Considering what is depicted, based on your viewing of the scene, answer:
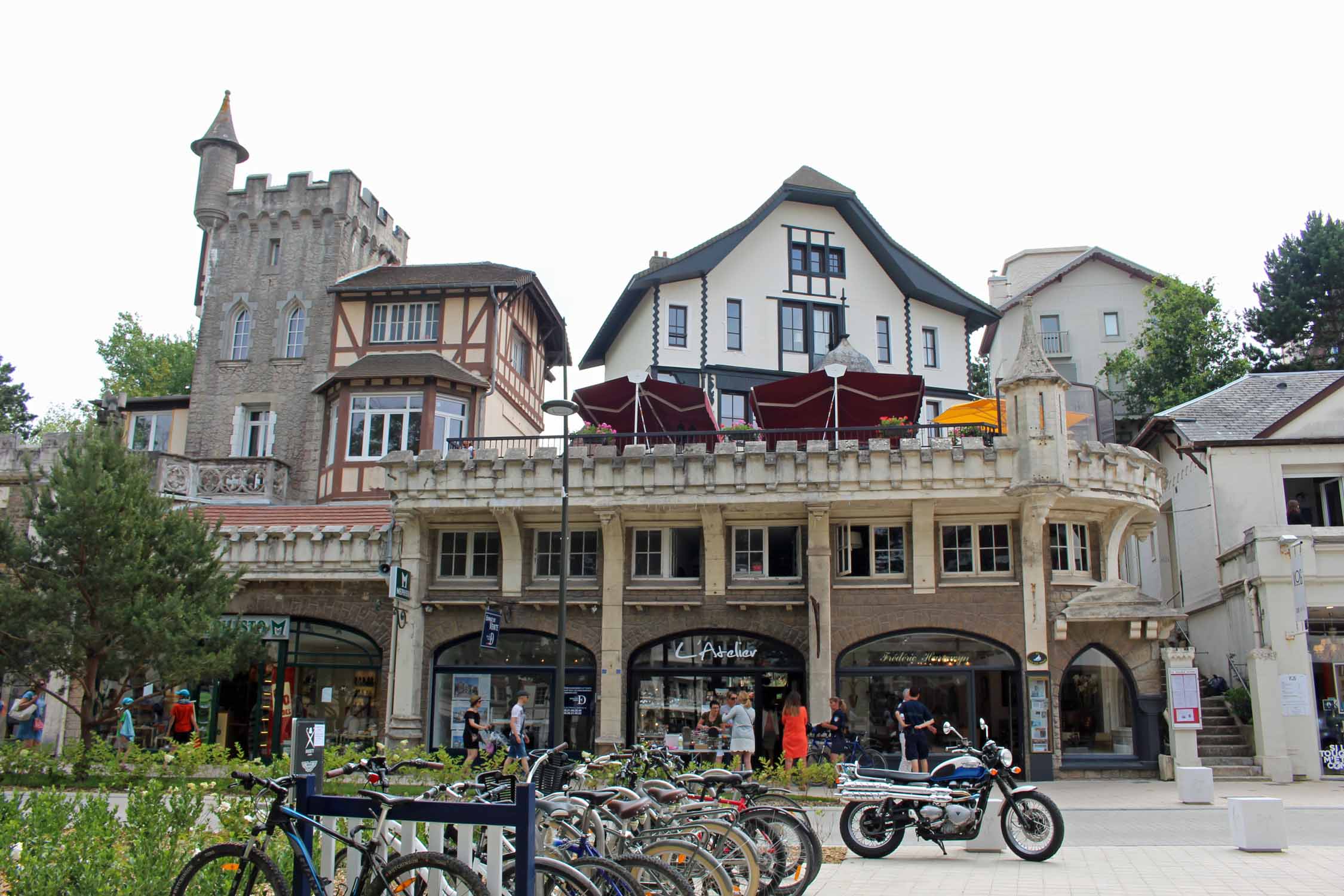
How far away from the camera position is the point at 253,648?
72.6ft

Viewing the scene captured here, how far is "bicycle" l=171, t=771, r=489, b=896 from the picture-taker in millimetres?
5754

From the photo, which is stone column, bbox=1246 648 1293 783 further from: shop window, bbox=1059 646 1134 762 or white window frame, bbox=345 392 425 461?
white window frame, bbox=345 392 425 461

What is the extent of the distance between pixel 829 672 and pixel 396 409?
1340 cm

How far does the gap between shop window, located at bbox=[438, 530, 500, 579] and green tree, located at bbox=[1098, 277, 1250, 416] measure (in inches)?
959

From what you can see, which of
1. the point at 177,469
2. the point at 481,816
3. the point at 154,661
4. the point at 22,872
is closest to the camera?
the point at 481,816

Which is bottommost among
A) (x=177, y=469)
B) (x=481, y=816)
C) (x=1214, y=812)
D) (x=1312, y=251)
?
(x=1214, y=812)

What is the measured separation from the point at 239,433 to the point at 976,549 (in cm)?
2027

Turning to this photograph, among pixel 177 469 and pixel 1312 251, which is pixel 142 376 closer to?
pixel 177 469

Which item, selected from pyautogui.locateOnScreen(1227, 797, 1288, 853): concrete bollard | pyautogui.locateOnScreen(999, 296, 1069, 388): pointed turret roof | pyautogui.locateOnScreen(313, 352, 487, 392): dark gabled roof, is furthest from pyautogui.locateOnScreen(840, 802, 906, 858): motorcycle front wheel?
pyautogui.locateOnScreen(313, 352, 487, 392): dark gabled roof

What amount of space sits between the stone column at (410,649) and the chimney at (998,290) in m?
30.6

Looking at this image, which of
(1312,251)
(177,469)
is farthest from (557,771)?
(1312,251)

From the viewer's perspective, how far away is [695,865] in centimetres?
734

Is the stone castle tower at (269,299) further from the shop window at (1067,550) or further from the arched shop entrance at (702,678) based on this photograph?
the shop window at (1067,550)

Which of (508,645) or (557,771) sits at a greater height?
(508,645)
